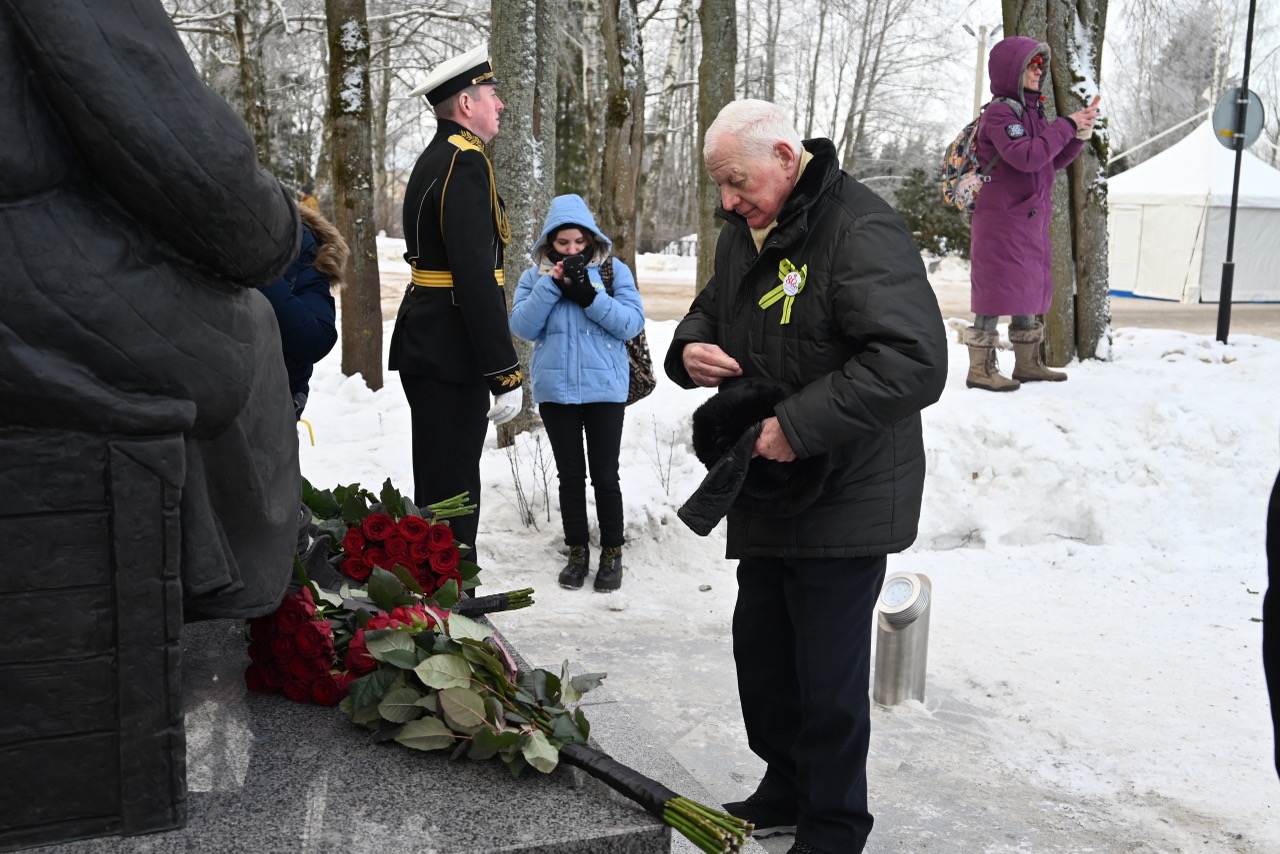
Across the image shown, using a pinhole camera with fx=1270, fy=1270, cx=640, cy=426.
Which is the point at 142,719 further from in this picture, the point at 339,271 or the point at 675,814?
the point at 339,271

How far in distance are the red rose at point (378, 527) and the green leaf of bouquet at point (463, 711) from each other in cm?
91

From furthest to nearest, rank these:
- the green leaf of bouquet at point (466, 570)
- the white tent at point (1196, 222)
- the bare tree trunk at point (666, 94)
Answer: the bare tree trunk at point (666, 94), the white tent at point (1196, 222), the green leaf of bouquet at point (466, 570)

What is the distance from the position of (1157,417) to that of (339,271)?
5.24 meters

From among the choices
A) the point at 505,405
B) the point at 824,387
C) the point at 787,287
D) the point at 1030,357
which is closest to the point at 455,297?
the point at 505,405

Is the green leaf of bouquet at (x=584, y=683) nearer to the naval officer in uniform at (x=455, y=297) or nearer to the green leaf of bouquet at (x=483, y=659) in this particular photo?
the green leaf of bouquet at (x=483, y=659)

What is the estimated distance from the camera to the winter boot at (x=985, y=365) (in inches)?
328

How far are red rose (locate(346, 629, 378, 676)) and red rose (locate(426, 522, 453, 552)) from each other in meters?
0.62

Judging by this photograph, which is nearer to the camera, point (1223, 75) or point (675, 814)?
point (675, 814)

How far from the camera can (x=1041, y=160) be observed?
762 centimetres

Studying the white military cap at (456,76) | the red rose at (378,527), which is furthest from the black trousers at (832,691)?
the white military cap at (456,76)

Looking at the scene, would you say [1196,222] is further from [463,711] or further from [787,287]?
[463,711]

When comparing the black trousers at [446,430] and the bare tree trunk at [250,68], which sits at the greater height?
the bare tree trunk at [250,68]

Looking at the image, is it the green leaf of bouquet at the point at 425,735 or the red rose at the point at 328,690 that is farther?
the red rose at the point at 328,690

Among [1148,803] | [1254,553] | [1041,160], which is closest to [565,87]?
[1041,160]
